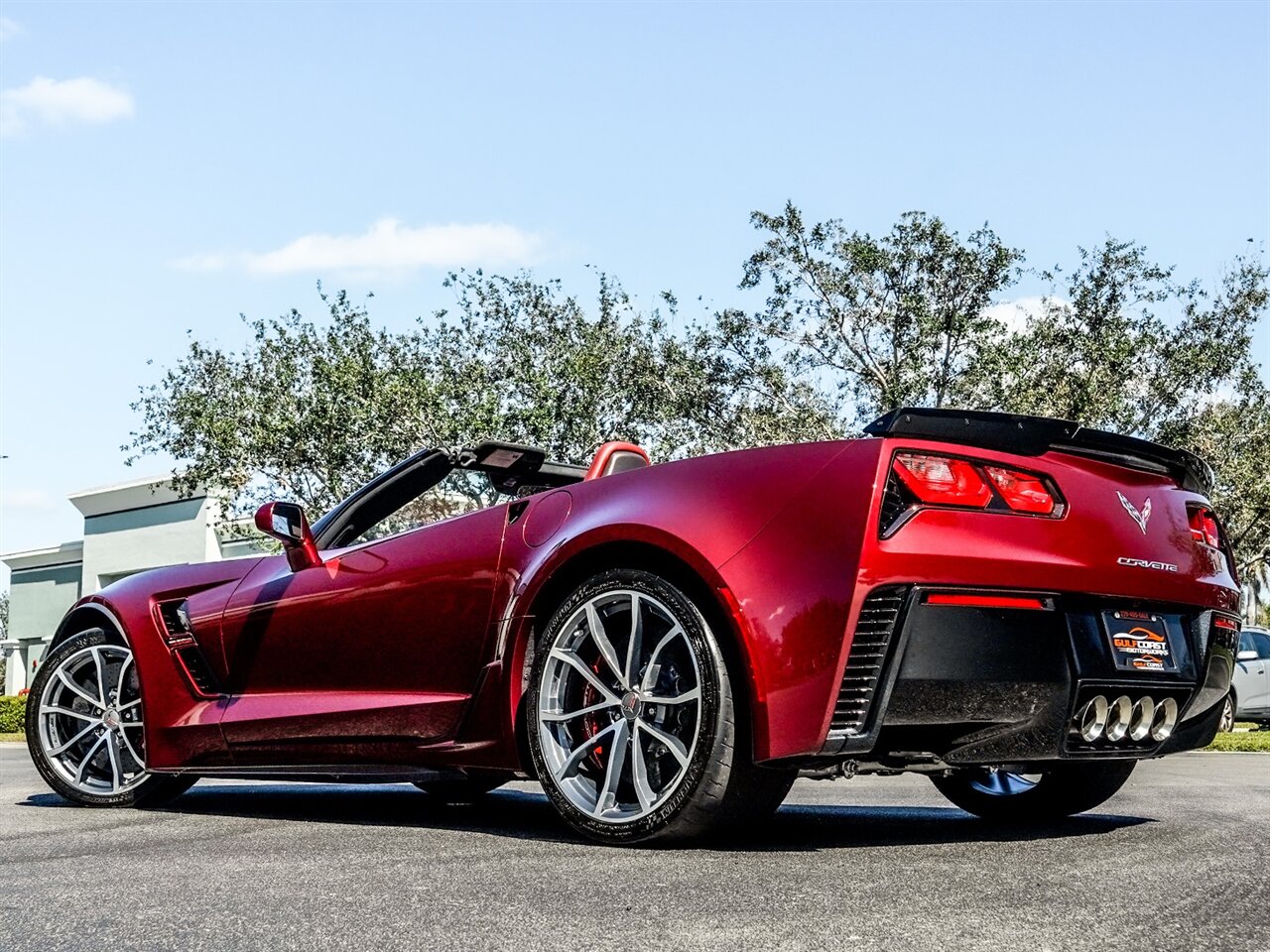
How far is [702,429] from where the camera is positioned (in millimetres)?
31547

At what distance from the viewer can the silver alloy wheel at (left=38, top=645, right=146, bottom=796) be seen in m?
5.71

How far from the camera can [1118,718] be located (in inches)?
157

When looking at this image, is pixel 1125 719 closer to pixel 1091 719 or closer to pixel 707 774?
pixel 1091 719

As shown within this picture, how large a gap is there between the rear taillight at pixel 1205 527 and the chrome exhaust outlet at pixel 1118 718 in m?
0.66

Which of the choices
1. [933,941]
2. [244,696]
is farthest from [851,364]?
[933,941]

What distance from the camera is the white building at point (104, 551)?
46.4 m

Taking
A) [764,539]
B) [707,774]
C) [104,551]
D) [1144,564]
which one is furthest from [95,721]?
[104,551]

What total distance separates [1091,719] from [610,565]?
1.40 metres

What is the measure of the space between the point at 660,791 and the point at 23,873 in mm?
1639

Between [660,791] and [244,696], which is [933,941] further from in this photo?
[244,696]

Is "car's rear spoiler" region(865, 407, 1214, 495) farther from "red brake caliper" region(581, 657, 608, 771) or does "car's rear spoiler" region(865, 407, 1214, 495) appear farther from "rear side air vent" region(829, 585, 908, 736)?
"red brake caliper" region(581, 657, 608, 771)

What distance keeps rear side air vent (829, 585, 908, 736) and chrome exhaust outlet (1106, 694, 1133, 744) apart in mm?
748

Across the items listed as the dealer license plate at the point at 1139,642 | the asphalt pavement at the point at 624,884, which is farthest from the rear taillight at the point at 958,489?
the asphalt pavement at the point at 624,884

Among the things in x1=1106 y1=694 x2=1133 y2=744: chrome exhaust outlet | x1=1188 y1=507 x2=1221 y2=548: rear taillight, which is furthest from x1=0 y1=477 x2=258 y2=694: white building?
x1=1106 y1=694 x2=1133 y2=744: chrome exhaust outlet
